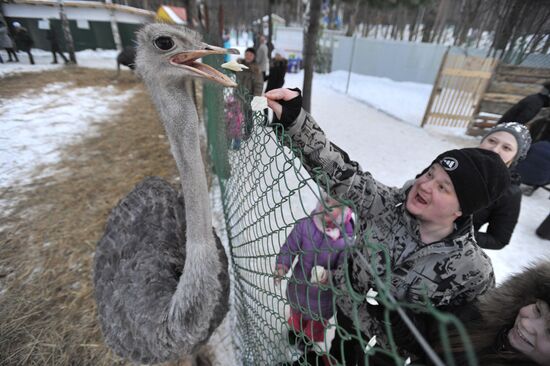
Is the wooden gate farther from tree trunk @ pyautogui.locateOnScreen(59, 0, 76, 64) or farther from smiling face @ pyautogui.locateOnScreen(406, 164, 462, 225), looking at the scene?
tree trunk @ pyautogui.locateOnScreen(59, 0, 76, 64)

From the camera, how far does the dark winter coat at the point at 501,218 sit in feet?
6.79

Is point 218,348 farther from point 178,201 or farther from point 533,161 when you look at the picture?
point 533,161

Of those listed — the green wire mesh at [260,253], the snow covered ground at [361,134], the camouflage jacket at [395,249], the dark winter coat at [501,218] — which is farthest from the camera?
the snow covered ground at [361,134]

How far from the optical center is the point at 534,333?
912 mm

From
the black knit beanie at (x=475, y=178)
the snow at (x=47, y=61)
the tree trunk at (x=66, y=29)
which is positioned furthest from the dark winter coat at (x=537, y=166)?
the tree trunk at (x=66, y=29)

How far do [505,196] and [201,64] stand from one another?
7.35ft

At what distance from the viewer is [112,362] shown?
2342 millimetres

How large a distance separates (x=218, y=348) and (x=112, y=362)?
33.3 inches

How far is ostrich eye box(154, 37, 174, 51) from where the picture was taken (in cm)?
162

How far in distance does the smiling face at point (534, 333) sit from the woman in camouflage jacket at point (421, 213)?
260 millimetres

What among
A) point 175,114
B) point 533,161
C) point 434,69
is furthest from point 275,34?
point 175,114

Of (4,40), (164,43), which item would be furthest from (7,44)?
(164,43)

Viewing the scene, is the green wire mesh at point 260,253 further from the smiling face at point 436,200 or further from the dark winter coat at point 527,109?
the dark winter coat at point 527,109

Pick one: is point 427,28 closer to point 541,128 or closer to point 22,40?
point 541,128
